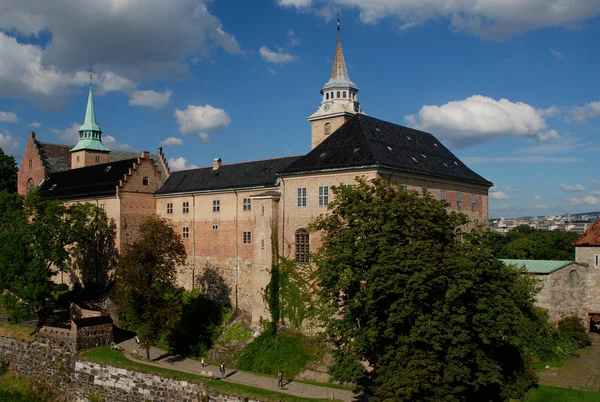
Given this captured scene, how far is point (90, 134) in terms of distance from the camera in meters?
67.1

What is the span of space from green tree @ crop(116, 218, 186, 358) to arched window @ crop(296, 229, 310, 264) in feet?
28.5

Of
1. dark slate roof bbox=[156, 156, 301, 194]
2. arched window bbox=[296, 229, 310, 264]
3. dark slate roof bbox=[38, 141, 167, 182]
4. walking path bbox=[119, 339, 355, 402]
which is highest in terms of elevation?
dark slate roof bbox=[38, 141, 167, 182]

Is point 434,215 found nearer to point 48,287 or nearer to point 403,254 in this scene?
point 403,254

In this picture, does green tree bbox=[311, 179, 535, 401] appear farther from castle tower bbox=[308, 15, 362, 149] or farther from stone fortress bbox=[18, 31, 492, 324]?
castle tower bbox=[308, 15, 362, 149]

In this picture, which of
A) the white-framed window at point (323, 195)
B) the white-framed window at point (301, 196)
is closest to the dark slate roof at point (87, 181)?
the white-framed window at point (301, 196)

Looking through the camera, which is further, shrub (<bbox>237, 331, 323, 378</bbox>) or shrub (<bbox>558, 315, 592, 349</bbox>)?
shrub (<bbox>558, 315, 592, 349</bbox>)

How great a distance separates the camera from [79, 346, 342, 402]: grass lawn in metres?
28.2

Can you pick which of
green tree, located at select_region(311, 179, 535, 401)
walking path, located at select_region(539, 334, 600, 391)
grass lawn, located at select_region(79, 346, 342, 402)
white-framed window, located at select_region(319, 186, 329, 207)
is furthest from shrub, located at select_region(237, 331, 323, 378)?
walking path, located at select_region(539, 334, 600, 391)

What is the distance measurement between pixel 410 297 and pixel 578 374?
15.8 metres

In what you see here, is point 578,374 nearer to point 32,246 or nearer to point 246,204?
point 246,204

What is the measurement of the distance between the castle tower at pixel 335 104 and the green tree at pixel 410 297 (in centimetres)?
2267

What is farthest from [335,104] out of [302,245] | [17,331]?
[17,331]

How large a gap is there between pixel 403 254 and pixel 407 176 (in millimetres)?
12836

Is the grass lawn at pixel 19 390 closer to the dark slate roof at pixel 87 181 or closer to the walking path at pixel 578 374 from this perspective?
the dark slate roof at pixel 87 181
